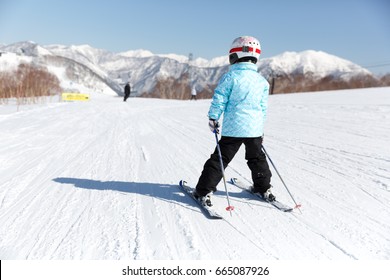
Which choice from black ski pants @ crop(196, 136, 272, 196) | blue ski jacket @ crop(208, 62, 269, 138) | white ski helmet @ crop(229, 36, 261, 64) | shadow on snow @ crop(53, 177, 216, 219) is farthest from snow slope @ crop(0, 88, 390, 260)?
white ski helmet @ crop(229, 36, 261, 64)

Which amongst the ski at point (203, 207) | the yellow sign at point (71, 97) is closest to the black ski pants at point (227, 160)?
the ski at point (203, 207)

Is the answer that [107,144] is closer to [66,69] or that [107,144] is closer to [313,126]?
[313,126]

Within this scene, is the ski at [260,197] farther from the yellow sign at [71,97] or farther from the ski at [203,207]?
the yellow sign at [71,97]

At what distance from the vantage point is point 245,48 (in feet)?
10.7

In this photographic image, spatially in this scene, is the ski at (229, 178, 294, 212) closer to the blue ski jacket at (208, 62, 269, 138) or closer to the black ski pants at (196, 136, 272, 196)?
the black ski pants at (196, 136, 272, 196)

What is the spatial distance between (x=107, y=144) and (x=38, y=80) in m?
15.3

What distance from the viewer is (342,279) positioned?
2.19 meters

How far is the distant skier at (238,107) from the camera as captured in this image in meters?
3.28

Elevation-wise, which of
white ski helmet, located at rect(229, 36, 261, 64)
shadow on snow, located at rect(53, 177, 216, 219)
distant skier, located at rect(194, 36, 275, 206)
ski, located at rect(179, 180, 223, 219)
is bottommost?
shadow on snow, located at rect(53, 177, 216, 219)

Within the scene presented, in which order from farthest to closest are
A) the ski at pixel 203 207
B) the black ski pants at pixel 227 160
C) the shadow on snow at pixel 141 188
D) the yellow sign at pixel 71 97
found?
the yellow sign at pixel 71 97, the shadow on snow at pixel 141 188, the black ski pants at pixel 227 160, the ski at pixel 203 207

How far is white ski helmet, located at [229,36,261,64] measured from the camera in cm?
327

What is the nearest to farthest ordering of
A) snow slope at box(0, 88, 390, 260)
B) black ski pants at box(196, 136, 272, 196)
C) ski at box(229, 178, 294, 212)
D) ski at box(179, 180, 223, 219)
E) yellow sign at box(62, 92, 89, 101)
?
snow slope at box(0, 88, 390, 260)
ski at box(179, 180, 223, 219)
ski at box(229, 178, 294, 212)
black ski pants at box(196, 136, 272, 196)
yellow sign at box(62, 92, 89, 101)

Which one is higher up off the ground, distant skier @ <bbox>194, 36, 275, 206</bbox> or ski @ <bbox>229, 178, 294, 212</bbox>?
distant skier @ <bbox>194, 36, 275, 206</bbox>

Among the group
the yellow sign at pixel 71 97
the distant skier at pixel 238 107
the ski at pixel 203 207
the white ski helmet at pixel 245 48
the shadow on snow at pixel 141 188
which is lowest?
the shadow on snow at pixel 141 188
